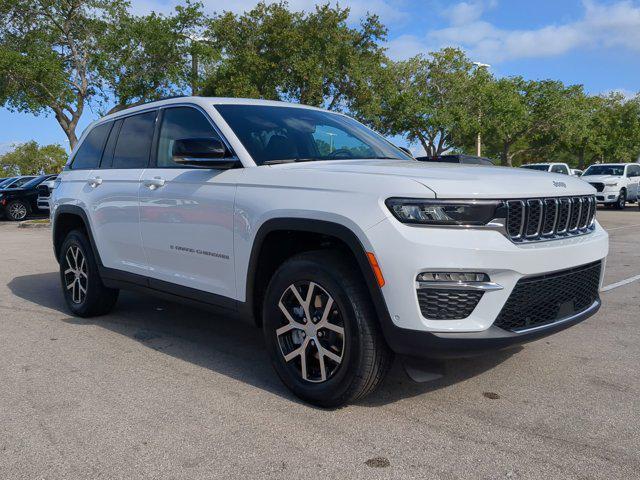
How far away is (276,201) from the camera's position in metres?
3.53

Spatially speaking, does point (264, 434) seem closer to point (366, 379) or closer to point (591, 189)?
point (366, 379)

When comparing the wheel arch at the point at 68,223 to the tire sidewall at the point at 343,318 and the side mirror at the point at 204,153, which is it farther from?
the tire sidewall at the point at 343,318

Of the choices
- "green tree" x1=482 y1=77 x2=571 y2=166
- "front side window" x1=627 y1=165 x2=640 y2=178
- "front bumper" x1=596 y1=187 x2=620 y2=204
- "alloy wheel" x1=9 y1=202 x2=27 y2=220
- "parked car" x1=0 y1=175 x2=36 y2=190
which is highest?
"green tree" x1=482 y1=77 x2=571 y2=166

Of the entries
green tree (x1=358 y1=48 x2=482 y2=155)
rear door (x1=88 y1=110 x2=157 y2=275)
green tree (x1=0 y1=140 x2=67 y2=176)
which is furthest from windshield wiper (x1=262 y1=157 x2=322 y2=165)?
green tree (x1=0 y1=140 x2=67 y2=176)

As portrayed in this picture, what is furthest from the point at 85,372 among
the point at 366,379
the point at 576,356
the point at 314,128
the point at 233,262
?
the point at 576,356

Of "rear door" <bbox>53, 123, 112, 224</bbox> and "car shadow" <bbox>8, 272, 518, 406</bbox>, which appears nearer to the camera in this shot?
"car shadow" <bbox>8, 272, 518, 406</bbox>

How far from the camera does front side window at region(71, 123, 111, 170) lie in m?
5.61

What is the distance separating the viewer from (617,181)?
888 inches

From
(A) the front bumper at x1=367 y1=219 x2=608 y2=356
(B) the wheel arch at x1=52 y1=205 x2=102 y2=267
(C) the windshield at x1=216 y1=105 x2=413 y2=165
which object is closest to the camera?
(A) the front bumper at x1=367 y1=219 x2=608 y2=356

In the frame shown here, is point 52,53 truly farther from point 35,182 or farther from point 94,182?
point 94,182

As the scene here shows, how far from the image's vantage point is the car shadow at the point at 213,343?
3.80 metres

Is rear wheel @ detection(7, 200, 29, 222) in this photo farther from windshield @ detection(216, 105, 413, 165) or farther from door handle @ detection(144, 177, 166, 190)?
windshield @ detection(216, 105, 413, 165)

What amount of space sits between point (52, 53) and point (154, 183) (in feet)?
64.0

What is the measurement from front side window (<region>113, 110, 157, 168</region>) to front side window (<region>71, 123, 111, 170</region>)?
1.26ft
